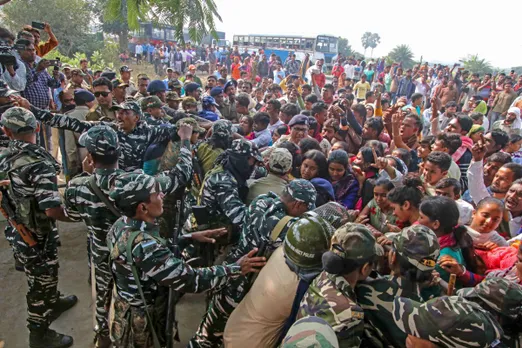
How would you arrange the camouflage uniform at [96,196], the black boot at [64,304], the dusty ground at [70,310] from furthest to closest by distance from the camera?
1. the black boot at [64,304]
2. the dusty ground at [70,310]
3. the camouflage uniform at [96,196]

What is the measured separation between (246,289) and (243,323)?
16.3 inches

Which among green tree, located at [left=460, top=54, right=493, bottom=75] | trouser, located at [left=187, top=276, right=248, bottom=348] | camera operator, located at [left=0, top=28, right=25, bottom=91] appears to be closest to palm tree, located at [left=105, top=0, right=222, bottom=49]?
camera operator, located at [left=0, top=28, right=25, bottom=91]

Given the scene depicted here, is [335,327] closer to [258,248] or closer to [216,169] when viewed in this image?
[258,248]

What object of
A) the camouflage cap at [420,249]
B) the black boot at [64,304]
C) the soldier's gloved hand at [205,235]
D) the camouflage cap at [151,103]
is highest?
the camouflage cap at [151,103]

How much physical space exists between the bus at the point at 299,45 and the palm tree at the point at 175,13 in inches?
848

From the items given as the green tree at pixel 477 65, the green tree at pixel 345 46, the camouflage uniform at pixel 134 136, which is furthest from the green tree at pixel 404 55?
the camouflage uniform at pixel 134 136

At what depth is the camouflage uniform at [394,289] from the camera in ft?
6.31

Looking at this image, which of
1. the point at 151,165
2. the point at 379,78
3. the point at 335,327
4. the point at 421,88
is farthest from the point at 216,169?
the point at 379,78

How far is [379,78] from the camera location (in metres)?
17.4

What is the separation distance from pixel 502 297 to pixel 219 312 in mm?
1887

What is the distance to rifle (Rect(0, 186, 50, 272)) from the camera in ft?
10.3

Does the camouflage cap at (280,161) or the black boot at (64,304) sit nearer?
the camouflage cap at (280,161)

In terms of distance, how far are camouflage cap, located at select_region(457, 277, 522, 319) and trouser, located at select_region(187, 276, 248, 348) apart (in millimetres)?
1534

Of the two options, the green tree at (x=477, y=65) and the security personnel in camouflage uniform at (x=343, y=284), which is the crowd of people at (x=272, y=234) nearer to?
the security personnel in camouflage uniform at (x=343, y=284)
